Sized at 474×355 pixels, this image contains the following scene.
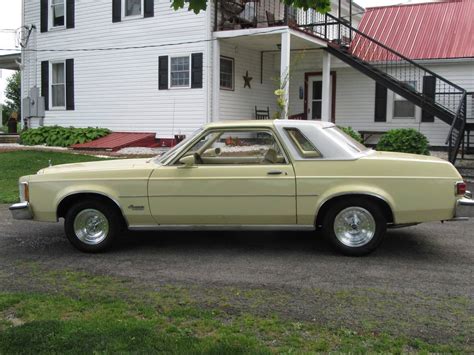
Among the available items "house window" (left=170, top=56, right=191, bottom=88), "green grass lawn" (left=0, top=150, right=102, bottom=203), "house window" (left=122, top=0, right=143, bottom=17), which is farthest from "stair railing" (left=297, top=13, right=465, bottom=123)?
"green grass lawn" (left=0, top=150, right=102, bottom=203)

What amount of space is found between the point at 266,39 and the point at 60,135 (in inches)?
315

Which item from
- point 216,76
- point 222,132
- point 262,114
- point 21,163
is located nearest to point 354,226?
point 222,132

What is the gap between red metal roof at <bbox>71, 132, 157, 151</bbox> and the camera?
1762cm

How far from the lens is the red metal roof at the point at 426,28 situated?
18016 millimetres

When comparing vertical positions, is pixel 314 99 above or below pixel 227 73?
below

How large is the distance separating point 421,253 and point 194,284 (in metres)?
2.74

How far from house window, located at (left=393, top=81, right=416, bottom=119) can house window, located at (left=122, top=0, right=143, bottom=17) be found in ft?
29.4

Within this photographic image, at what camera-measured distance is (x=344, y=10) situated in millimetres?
24203

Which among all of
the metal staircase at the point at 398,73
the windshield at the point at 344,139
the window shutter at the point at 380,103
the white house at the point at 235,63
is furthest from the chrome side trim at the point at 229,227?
the window shutter at the point at 380,103

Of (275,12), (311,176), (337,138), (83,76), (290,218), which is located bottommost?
(290,218)

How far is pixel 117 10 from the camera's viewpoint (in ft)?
61.5

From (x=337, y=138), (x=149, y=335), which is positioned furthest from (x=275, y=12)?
(x=149, y=335)

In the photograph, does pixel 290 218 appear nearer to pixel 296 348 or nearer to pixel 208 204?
pixel 208 204

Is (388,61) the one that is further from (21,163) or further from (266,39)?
(21,163)
